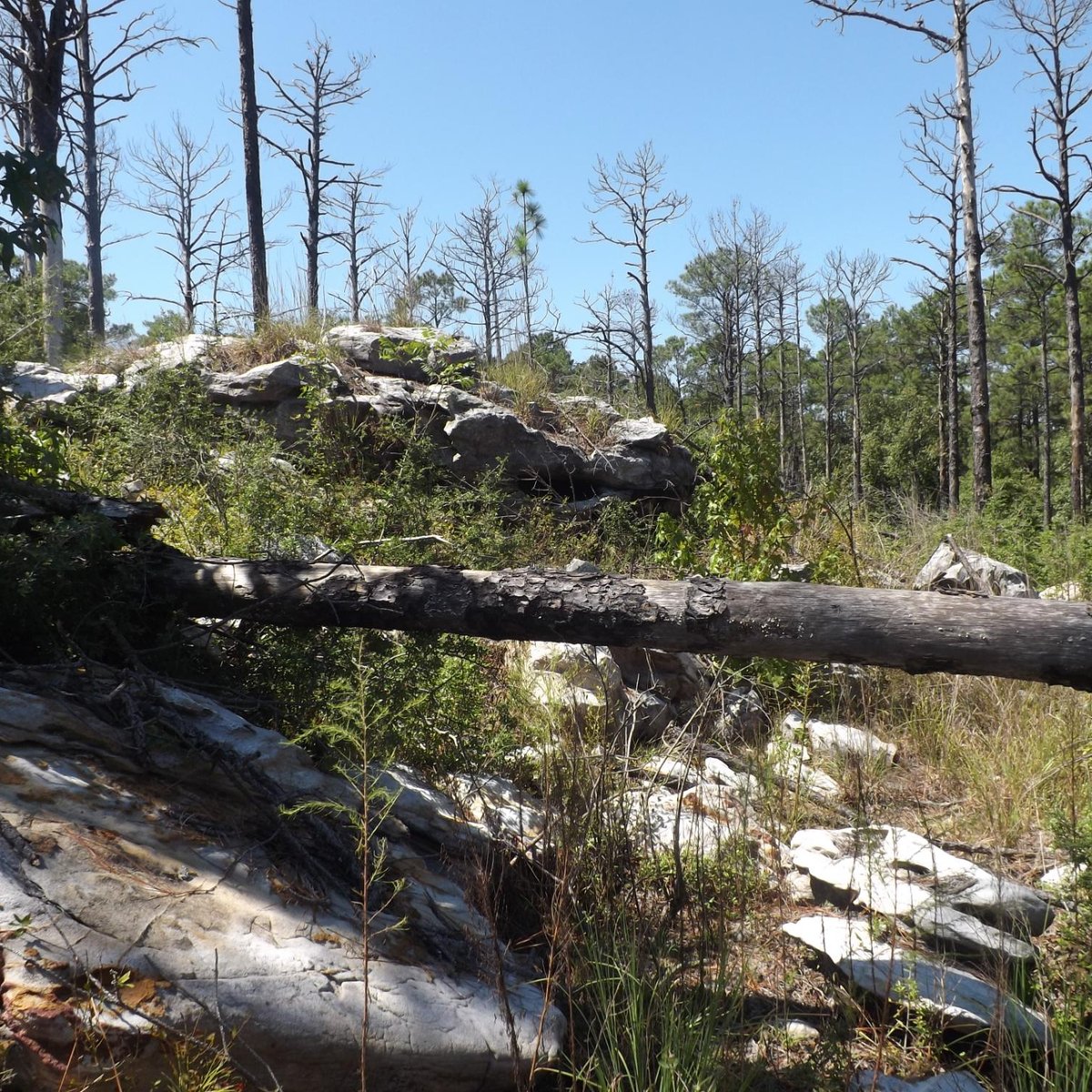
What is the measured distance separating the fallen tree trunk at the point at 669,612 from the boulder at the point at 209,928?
28.3 inches

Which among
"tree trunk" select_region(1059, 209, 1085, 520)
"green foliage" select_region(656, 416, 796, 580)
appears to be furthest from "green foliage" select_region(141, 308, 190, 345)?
"tree trunk" select_region(1059, 209, 1085, 520)

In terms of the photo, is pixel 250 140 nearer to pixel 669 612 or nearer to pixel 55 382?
pixel 55 382

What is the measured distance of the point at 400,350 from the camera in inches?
396

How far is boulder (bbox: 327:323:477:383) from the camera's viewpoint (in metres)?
9.60

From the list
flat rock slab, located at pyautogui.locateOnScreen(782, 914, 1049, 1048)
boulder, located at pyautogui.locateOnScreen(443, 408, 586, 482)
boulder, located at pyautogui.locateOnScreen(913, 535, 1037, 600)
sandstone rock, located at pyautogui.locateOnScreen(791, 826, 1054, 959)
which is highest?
boulder, located at pyautogui.locateOnScreen(443, 408, 586, 482)

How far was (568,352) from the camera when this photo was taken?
27.1 meters

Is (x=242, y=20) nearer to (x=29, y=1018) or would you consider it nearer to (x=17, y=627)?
(x=17, y=627)

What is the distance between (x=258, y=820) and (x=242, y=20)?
16.1 metres

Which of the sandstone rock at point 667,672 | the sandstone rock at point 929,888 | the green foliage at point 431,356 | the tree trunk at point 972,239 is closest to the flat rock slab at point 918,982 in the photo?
the sandstone rock at point 929,888

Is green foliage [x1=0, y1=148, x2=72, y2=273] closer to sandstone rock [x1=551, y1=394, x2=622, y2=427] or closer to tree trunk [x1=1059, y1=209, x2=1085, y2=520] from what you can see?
sandstone rock [x1=551, y1=394, x2=622, y2=427]

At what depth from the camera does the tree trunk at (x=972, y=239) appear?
46.5 feet

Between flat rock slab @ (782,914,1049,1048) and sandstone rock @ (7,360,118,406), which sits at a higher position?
sandstone rock @ (7,360,118,406)

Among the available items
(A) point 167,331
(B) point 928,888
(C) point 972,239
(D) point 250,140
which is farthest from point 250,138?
(B) point 928,888

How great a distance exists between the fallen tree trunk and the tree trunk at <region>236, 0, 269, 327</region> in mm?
11769
